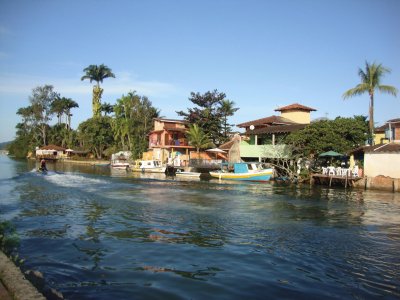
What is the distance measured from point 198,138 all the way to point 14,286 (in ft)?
157

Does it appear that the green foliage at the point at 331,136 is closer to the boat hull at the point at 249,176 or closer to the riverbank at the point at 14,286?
the boat hull at the point at 249,176

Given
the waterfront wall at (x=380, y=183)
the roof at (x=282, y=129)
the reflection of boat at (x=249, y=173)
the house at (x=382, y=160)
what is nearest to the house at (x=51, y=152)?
the reflection of boat at (x=249, y=173)

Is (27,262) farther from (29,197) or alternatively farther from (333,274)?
(29,197)

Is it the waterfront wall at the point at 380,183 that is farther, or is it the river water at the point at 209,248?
the waterfront wall at the point at 380,183

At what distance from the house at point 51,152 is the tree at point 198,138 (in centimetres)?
3696

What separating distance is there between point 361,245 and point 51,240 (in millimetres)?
10208

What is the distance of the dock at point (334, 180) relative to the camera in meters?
32.0

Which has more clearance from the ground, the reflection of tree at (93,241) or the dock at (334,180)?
the dock at (334,180)

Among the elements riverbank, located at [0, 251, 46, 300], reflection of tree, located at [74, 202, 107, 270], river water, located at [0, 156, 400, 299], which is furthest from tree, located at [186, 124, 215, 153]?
riverbank, located at [0, 251, 46, 300]

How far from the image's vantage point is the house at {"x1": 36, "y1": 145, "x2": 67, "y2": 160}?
254ft

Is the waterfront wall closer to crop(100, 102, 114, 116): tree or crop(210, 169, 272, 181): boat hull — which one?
crop(210, 169, 272, 181): boat hull

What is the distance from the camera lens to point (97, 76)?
79.9 metres

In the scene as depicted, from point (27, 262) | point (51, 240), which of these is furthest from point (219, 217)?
point (27, 262)

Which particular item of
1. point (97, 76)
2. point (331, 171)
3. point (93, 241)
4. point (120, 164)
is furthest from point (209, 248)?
point (97, 76)
